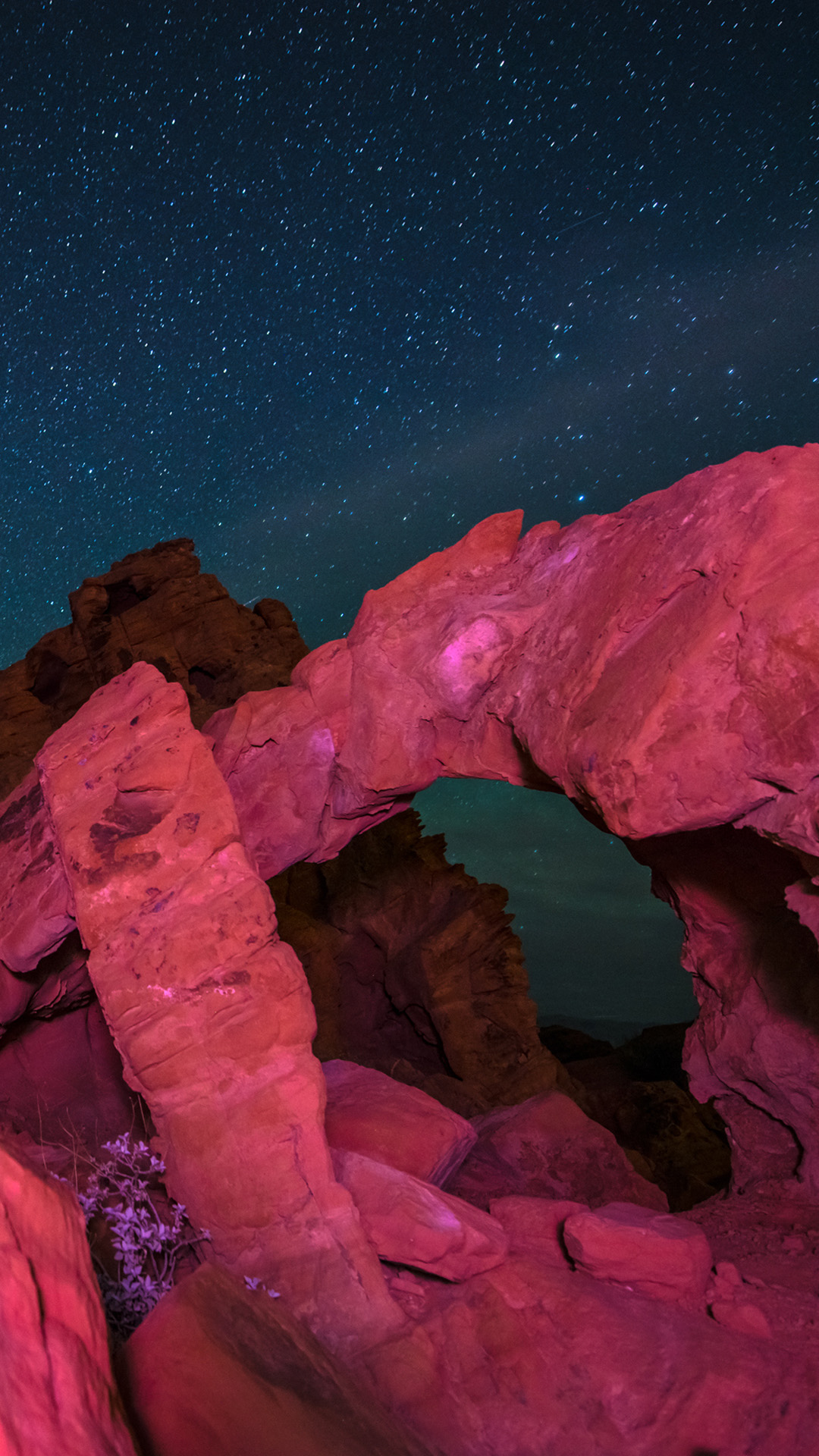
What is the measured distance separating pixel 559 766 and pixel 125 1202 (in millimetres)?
3763

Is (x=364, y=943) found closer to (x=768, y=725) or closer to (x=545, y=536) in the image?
(x=545, y=536)

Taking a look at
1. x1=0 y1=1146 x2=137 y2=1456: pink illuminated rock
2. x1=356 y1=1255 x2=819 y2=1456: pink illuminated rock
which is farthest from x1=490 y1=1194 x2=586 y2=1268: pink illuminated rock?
x1=0 y1=1146 x2=137 y2=1456: pink illuminated rock

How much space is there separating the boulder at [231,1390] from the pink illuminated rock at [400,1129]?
253 centimetres

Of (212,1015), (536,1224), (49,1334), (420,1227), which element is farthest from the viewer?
(536,1224)

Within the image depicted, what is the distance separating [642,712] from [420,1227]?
3.32 metres

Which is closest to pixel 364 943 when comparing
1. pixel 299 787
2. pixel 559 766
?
pixel 299 787

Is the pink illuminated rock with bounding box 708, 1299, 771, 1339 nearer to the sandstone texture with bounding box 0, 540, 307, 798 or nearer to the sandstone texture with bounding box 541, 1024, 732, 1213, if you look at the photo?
the sandstone texture with bounding box 541, 1024, 732, 1213

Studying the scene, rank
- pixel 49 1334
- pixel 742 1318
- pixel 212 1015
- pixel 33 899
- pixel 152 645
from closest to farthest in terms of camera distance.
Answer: pixel 49 1334 → pixel 742 1318 → pixel 212 1015 → pixel 33 899 → pixel 152 645

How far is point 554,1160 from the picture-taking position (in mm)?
8172

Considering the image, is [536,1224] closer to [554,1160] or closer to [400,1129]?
[400,1129]

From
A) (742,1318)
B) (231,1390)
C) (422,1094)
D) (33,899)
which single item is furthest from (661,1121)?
(231,1390)

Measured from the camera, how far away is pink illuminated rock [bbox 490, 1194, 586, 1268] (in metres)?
5.54

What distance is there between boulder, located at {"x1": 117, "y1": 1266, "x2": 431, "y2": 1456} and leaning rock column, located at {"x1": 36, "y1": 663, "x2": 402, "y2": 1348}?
3.59ft

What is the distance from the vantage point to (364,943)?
1398 centimetres
